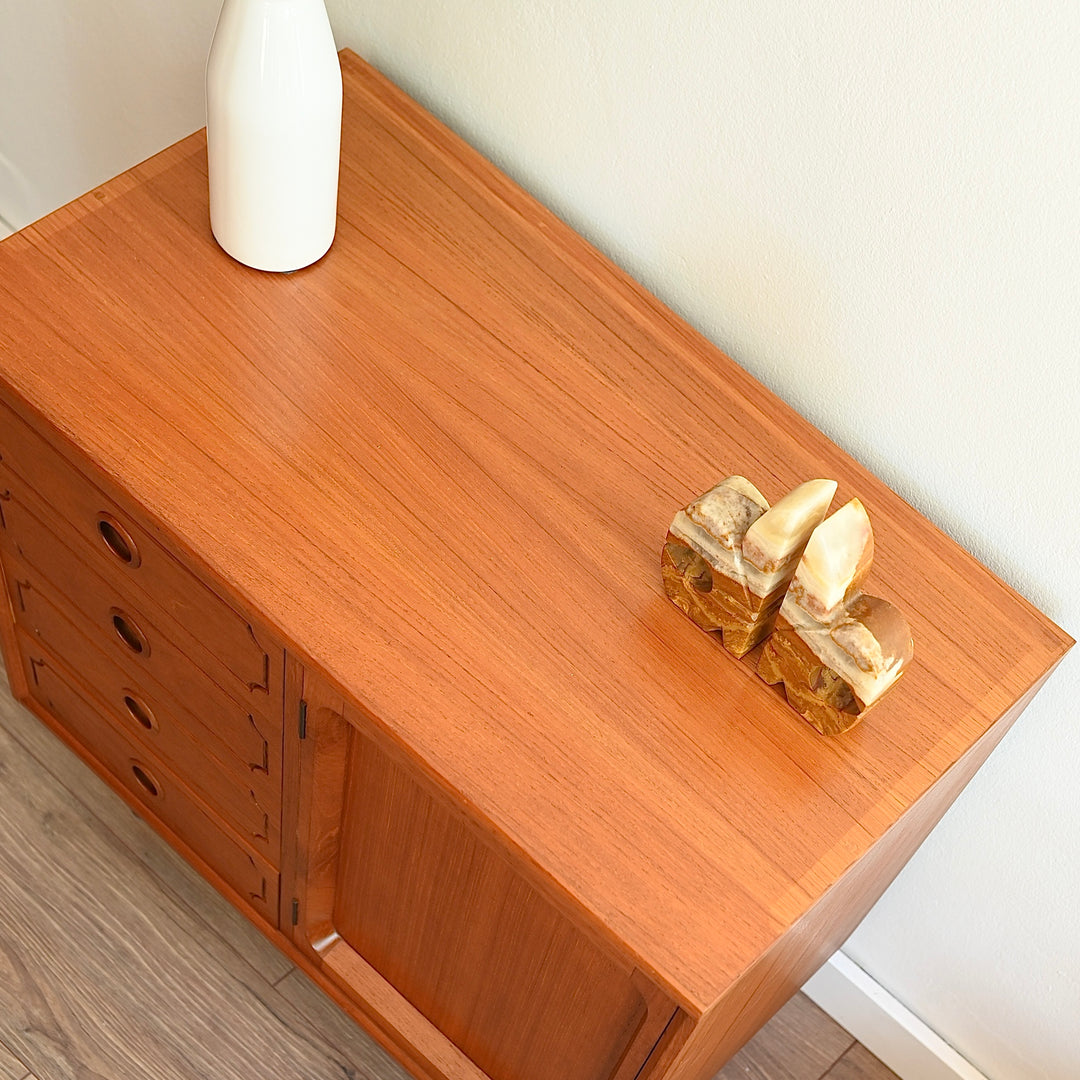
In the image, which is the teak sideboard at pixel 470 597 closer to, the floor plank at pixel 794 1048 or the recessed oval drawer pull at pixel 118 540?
the recessed oval drawer pull at pixel 118 540

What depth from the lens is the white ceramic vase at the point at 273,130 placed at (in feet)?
2.96

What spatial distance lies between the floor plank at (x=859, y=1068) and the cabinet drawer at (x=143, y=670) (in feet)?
2.35

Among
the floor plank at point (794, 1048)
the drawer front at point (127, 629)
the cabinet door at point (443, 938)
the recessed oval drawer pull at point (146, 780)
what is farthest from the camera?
the floor plank at point (794, 1048)

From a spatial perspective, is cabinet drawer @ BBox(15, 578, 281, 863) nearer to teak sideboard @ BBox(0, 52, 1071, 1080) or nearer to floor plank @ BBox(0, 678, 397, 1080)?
teak sideboard @ BBox(0, 52, 1071, 1080)

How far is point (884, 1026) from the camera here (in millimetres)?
1423

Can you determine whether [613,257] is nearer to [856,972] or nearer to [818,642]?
[818,642]

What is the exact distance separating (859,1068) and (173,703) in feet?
2.74

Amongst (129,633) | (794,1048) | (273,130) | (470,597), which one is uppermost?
(273,130)

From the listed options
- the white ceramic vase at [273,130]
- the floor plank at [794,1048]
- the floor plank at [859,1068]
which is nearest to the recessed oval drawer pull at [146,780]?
the white ceramic vase at [273,130]

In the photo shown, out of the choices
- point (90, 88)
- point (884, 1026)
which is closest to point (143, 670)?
point (90, 88)

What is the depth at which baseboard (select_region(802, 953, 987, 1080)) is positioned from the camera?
54.8 inches

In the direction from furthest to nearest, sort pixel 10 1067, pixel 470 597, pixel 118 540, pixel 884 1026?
1. pixel 884 1026
2. pixel 10 1067
3. pixel 118 540
4. pixel 470 597

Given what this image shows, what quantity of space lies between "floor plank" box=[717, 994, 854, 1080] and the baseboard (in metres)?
0.02

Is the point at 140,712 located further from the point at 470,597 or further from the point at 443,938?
the point at 470,597
